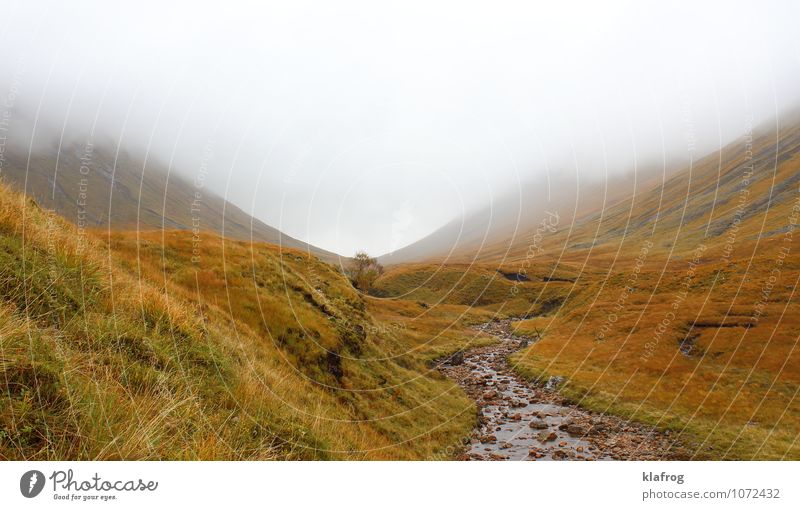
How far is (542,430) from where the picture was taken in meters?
29.5

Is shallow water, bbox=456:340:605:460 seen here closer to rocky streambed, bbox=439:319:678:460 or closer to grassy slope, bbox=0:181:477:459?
rocky streambed, bbox=439:319:678:460

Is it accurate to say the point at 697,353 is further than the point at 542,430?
Yes

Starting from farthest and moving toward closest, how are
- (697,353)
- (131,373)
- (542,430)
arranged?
1. (697,353)
2. (542,430)
3. (131,373)

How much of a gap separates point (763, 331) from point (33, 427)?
58799 millimetres

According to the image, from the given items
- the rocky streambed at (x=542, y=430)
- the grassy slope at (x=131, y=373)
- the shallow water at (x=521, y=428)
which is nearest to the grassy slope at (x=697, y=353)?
the rocky streambed at (x=542, y=430)

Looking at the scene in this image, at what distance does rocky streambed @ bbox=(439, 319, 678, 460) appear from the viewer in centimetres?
2508

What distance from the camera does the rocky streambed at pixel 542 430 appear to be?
2508cm

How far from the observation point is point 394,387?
2788cm

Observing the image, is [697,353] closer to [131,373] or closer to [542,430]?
[542,430]

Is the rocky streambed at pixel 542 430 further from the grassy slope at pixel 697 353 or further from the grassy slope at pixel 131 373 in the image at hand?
the grassy slope at pixel 131 373

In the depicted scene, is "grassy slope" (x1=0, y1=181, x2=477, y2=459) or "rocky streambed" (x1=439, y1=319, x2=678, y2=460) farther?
"rocky streambed" (x1=439, y1=319, x2=678, y2=460)

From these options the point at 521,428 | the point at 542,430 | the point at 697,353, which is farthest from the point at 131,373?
the point at 697,353

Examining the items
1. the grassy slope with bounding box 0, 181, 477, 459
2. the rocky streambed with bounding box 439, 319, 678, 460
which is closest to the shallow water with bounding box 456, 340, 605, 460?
the rocky streambed with bounding box 439, 319, 678, 460
